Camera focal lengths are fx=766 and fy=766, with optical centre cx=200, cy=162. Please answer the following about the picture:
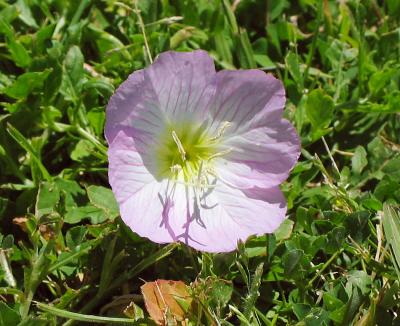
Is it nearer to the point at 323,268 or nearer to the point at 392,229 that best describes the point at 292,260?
the point at 323,268

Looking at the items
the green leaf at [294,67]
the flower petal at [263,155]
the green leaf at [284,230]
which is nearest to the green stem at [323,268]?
the green leaf at [284,230]

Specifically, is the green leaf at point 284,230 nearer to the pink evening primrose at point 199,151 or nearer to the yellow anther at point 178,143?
the pink evening primrose at point 199,151

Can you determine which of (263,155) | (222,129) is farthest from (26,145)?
(263,155)

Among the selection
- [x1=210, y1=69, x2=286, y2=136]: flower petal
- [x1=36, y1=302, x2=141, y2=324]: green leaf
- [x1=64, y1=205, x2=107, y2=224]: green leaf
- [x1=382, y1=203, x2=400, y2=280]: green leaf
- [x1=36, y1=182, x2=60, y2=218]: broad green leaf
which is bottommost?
[x1=382, y1=203, x2=400, y2=280]: green leaf

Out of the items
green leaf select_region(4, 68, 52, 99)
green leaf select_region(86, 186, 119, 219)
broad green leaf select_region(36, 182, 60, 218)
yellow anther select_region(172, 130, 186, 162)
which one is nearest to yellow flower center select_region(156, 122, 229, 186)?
Result: yellow anther select_region(172, 130, 186, 162)

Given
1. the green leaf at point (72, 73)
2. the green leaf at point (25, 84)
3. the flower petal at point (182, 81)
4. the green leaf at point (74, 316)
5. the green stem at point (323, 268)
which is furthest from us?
the green leaf at point (72, 73)

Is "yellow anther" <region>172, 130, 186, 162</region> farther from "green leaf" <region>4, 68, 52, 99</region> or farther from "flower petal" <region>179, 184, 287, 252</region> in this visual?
"green leaf" <region>4, 68, 52, 99</region>
